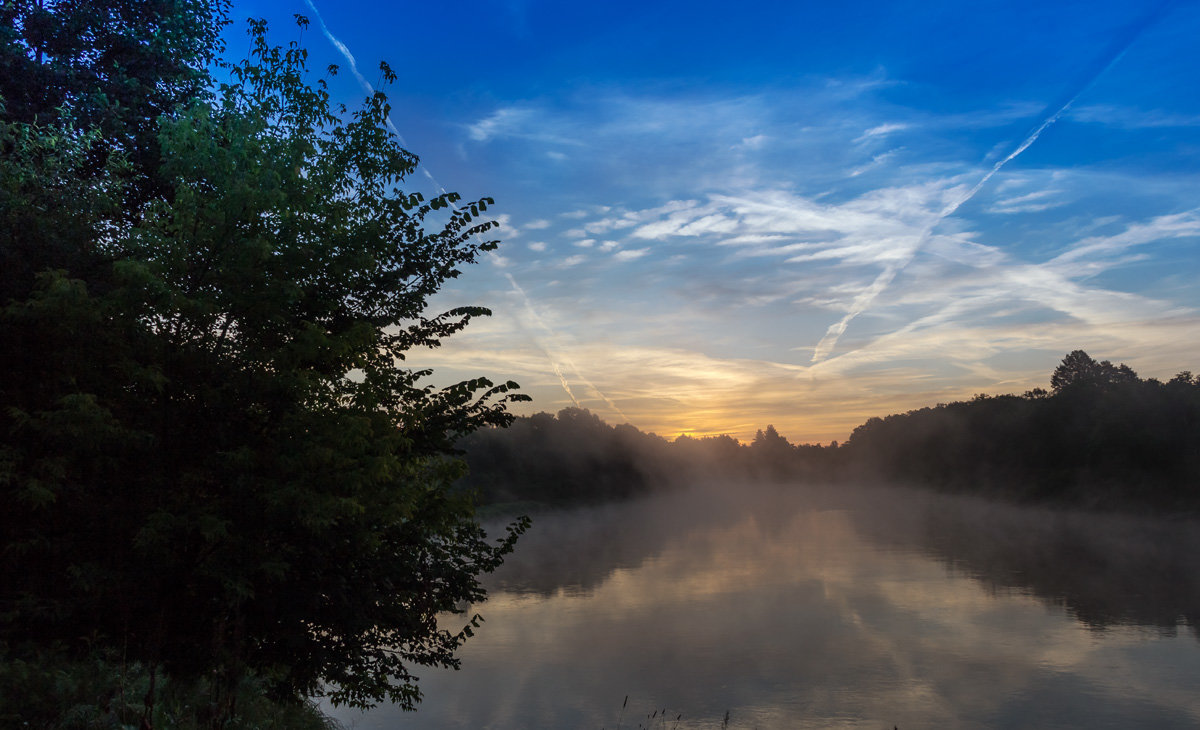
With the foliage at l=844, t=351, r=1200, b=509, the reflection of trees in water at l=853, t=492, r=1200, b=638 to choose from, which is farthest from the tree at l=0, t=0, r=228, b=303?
the foliage at l=844, t=351, r=1200, b=509

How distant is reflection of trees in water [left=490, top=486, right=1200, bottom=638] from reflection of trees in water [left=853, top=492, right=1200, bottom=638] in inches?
4.0

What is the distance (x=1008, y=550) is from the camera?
89.2 meters

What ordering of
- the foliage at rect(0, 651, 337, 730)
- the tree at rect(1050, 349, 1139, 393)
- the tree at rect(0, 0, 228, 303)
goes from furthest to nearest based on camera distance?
the tree at rect(1050, 349, 1139, 393)
the tree at rect(0, 0, 228, 303)
the foliage at rect(0, 651, 337, 730)

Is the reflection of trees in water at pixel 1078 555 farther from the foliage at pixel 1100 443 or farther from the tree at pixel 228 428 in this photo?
the tree at pixel 228 428

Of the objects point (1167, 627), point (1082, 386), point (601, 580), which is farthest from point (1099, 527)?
point (601, 580)

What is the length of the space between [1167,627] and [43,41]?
62.7 meters

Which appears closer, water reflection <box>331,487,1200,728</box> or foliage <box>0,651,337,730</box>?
foliage <box>0,651,337,730</box>

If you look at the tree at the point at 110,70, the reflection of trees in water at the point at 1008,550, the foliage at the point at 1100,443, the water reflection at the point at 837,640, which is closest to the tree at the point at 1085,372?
the foliage at the point at 1100,443

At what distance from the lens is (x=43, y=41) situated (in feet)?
84.8

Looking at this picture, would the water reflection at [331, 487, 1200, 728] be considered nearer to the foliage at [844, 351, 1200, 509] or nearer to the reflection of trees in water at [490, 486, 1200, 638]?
the reflection of trees in water at [490, 486, 1200, 638]

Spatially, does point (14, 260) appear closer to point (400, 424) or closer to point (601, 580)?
point (400, 424)

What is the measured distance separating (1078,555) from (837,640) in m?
53.6

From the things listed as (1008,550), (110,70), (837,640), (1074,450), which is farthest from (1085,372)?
(110,70)

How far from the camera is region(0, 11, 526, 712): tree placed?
13.4 m
